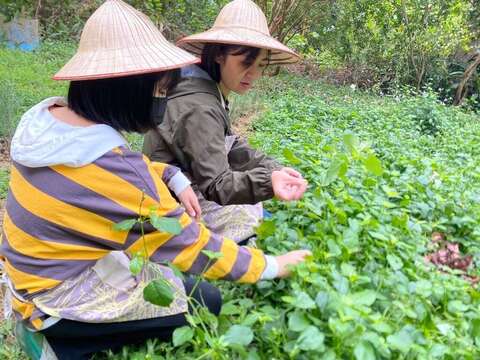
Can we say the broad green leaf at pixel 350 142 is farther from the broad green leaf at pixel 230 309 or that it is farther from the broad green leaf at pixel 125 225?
the broad green leaf at pixel 125 225

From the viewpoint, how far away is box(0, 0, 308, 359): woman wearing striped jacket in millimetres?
1430

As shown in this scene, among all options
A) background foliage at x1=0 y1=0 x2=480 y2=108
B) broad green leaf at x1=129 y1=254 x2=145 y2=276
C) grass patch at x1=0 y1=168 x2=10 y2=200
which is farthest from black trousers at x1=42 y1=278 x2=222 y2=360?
background foliage at x1=0 y1=0 x2=480 y2=108

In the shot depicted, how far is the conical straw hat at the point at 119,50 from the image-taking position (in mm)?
1475

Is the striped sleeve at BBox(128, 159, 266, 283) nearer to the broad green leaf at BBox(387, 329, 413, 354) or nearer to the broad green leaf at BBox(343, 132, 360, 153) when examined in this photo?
the broad green leaf at BBox(387, 329, 413, 354)

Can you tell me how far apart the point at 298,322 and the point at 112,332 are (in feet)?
1.94

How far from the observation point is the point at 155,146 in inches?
87.1

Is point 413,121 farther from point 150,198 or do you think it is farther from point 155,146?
point 150,198

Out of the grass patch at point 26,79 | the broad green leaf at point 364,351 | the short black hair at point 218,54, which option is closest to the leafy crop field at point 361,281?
the broad green leaf at point 364,351

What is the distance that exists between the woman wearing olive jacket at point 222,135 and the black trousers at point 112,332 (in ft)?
1.41

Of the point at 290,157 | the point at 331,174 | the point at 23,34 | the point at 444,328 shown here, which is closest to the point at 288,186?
the point at 331,174

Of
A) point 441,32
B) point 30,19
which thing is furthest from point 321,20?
point 30,19

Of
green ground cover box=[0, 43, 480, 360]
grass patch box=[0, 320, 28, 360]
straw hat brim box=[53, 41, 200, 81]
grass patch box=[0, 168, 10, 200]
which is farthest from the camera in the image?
grass patch box=[0, 168, 10, 200]

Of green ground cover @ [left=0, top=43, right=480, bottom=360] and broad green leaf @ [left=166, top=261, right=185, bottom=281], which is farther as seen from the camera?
broad green leaf @ [left=166, top=261, right=185, bottom=281]

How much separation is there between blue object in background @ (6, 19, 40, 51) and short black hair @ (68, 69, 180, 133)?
7387mm
